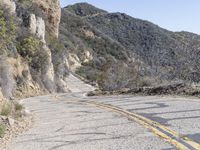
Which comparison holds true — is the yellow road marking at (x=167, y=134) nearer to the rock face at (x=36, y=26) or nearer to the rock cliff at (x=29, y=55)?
the rock cliff at (x=29, y=55)

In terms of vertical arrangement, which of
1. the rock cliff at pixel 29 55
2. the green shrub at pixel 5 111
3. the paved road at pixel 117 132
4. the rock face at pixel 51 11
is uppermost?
the rock face at pixel 51 11

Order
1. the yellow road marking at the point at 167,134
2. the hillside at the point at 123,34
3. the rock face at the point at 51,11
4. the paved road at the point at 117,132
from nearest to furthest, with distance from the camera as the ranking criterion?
the yellow road marking at the point at 167,134 < the paved road at the point at 117,132 < the rock face at the point at 51,11 < the hillside at the point at 123,34

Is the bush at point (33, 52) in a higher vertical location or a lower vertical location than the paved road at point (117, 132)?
higher

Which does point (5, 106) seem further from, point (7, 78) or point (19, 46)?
point (19, 46)

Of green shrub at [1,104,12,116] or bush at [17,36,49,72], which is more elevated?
bush at [17,36,49,72]

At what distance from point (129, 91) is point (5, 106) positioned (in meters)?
14.8

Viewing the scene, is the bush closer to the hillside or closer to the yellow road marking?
the yellow road marking

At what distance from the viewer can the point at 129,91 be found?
97.0ft

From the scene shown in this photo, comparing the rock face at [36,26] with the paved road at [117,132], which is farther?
the rock face at [36,26]

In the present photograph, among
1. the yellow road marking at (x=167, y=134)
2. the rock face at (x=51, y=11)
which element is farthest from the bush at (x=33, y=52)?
the yellow road marking at (x=167, y=134)

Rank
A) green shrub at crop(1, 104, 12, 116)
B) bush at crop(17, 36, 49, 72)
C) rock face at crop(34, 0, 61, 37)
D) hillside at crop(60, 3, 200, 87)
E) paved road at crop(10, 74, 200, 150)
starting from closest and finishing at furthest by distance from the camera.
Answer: paved road at crop(10, 74, 200, 150), green shrub at crop(1, 104, 12, 116), bush at crop(17, 36, 49, 72), rock face at crop(34, 0, 61, 37), hillside at crop(60, 3, 200, 87)

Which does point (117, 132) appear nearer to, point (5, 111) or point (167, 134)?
point (167, 134)

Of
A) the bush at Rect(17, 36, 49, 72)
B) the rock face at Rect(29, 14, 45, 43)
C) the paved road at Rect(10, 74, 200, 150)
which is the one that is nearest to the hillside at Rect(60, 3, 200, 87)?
the rock face at Rect(29, 14, 45, 43)

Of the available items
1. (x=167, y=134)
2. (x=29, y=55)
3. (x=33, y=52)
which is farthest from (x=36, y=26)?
(x=167, y=134)
